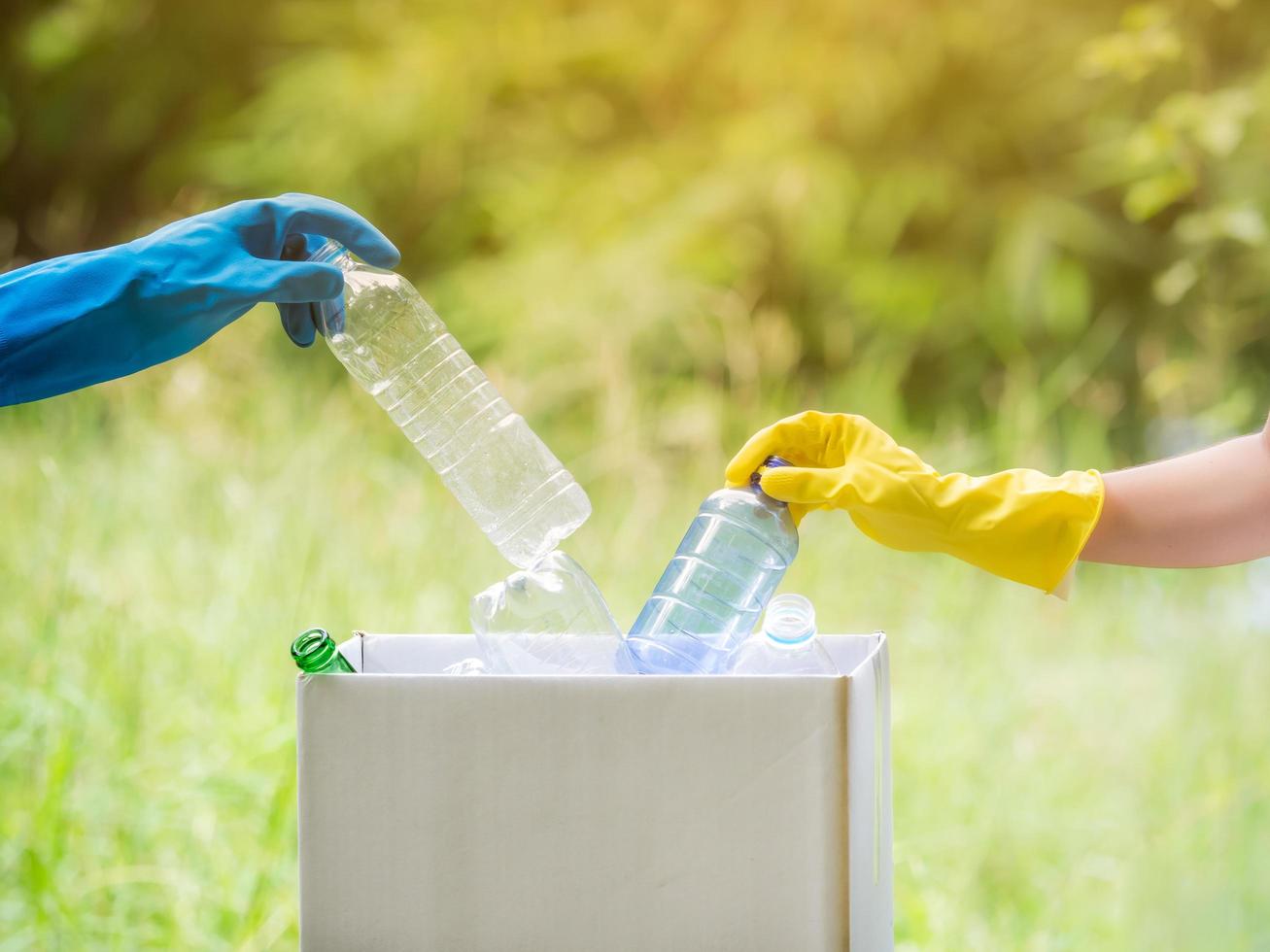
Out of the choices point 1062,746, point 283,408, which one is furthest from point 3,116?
point 1062,746

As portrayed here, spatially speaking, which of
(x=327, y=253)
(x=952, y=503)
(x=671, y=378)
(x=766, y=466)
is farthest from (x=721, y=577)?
(x=671, y=378)

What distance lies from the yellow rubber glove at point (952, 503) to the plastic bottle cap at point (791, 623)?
0.11 metres

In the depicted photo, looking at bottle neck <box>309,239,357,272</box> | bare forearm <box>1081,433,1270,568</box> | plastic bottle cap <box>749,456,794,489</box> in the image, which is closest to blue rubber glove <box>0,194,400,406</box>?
bottle neck <box>309,239,357,272</box>

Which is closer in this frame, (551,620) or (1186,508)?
(1186,508)

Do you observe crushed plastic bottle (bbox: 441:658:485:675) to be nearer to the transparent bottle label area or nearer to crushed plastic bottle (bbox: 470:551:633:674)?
crushed plastic bottle (bbox: 470:551:633:674)

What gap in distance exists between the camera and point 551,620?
4.57ft

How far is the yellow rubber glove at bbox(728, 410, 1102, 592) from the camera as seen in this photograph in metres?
1.18

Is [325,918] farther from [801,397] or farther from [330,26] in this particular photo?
[330,26]

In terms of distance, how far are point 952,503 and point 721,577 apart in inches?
10.4

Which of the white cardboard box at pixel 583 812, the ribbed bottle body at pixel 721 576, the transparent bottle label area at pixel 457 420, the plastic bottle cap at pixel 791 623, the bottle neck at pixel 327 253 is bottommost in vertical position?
the white cardboard box at pixel 583 812

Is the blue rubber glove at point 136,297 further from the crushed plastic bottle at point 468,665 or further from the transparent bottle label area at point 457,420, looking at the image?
the crushed plastic bottle at point 468,665

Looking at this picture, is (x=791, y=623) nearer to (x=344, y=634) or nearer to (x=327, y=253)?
(x=327, y=253)

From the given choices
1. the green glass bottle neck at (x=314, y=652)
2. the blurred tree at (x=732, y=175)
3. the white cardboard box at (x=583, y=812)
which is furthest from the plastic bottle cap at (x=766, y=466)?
the blurred tree at (x=732, y=175)

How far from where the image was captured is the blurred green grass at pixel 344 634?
6.65 ft
